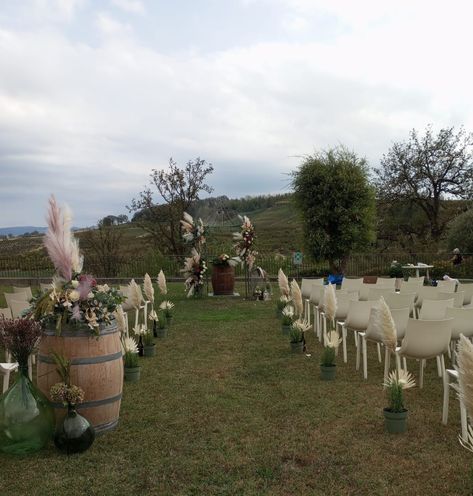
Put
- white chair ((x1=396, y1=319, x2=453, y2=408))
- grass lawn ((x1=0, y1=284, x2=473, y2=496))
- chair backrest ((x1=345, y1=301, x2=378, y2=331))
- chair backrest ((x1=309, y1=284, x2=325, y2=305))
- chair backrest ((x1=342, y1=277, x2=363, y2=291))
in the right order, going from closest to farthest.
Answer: grass lawn ((x1=0, y1=284, x2=473, y2=496)) → white chair ((x1=396, y1=319, x2=453, y2=408)) → chair backrest ((x1=345, y1=301, x2=378, y2=331)) → chair backrest ((x1=309, y1=284, x2=325, y2=305)) → chair backrest ((x1=342, y1=277, x2=363, y2=291))

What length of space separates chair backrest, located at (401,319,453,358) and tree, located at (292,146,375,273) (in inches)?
498

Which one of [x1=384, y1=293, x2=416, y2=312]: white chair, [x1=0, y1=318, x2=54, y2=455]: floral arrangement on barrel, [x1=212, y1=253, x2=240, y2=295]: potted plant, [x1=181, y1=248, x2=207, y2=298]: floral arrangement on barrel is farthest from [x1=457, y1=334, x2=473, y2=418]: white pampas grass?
[x1=212, y1=253, x2=240, y2=295]: potted plant

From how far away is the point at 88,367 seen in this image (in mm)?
4059

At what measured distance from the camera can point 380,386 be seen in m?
5.64

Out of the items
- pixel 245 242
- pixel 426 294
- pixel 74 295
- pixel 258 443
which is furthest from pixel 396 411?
pixel 245 242

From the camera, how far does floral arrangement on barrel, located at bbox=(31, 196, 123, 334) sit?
13.0 feet

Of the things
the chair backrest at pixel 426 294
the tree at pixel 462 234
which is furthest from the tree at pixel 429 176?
the chair backrest at pixel 426 294

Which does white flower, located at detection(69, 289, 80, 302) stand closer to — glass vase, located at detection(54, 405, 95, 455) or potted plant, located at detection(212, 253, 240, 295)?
glass vase, located at detection(54, 405, 95, 455)

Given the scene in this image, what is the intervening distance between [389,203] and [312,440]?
2571cm

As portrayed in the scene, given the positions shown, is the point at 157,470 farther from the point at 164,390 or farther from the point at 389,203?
the point at 389,203

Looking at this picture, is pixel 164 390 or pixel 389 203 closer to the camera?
pixel 164 390

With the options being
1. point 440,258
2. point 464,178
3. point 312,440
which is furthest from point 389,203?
point 312,440

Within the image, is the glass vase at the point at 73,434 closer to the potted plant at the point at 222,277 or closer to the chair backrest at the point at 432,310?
the chair backrest at the point at 432,310

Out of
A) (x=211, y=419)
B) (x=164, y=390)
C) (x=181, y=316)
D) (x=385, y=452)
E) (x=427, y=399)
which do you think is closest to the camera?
(x=385, y=452)
